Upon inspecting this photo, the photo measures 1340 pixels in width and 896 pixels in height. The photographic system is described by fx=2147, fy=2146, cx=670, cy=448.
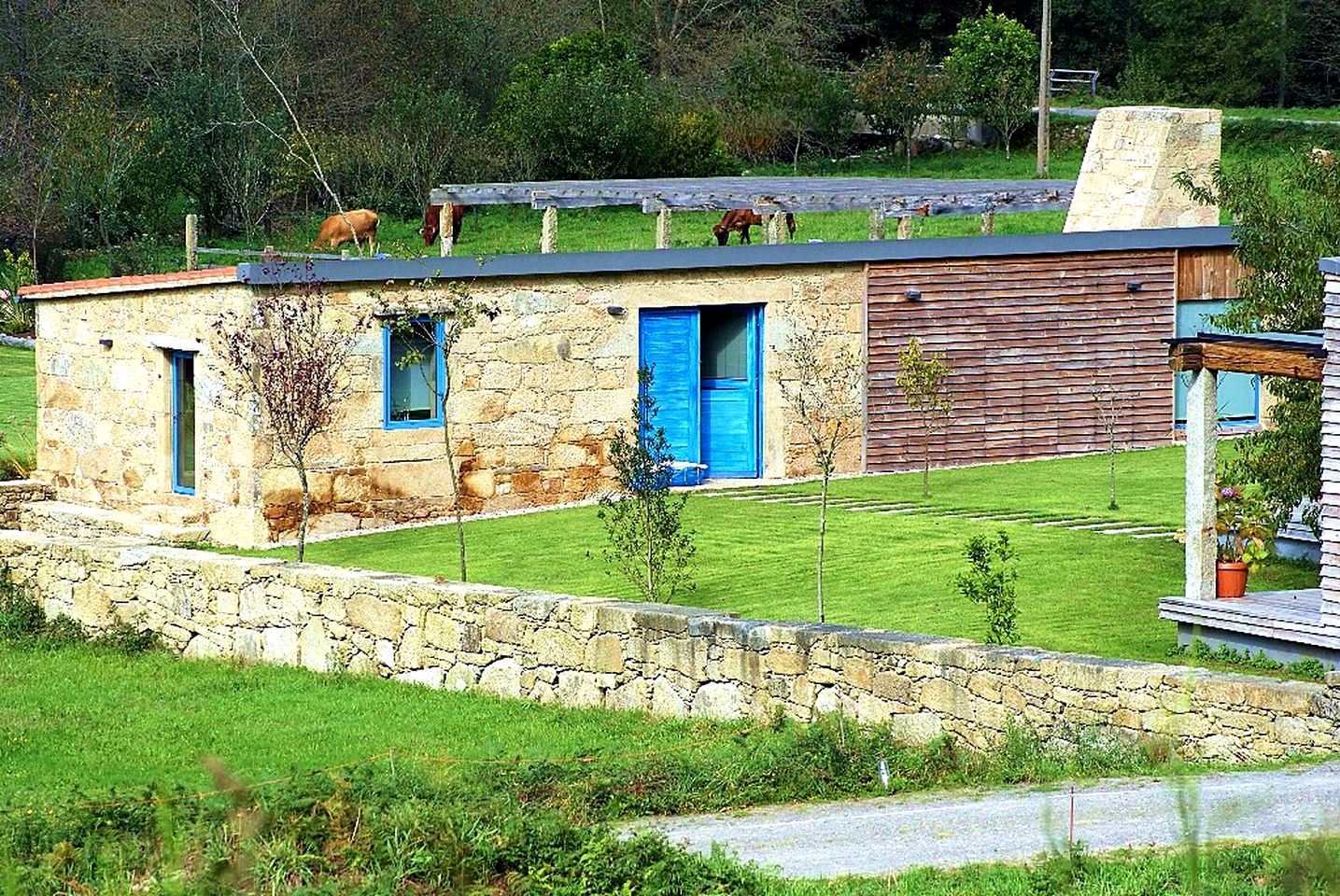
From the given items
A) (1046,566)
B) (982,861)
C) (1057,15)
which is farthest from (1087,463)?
(1057,15)

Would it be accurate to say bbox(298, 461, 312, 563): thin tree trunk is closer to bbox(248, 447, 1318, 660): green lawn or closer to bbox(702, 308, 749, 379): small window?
bbox(248, 447, 1318, 660): green lawn

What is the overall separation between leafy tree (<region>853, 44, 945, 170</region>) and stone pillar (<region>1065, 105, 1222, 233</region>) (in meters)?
21.8

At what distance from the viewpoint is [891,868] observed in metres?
8.57

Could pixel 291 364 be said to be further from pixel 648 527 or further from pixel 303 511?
pixel 648 527

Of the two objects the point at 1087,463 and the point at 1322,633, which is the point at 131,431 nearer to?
the point at 1087,463

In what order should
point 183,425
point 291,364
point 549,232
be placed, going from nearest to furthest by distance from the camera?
point 291,364
point 183,425
point 549,232

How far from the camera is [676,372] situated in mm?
22594

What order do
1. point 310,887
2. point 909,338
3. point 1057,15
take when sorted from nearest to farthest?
1. point 310,887
2. point 909,338
3. point 1057,15

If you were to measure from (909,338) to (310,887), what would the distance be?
1654 centimetres

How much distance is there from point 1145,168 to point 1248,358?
1380 centimetres

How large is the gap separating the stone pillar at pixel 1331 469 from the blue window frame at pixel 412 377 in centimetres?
956

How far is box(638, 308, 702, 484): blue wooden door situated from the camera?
22.4 m

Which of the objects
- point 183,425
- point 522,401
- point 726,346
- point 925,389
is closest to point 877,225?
point 726,346

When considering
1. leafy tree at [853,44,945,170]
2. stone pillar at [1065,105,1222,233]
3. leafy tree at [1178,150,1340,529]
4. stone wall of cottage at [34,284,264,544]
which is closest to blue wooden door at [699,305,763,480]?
stone wall of cottage at [34,284,264,544]
